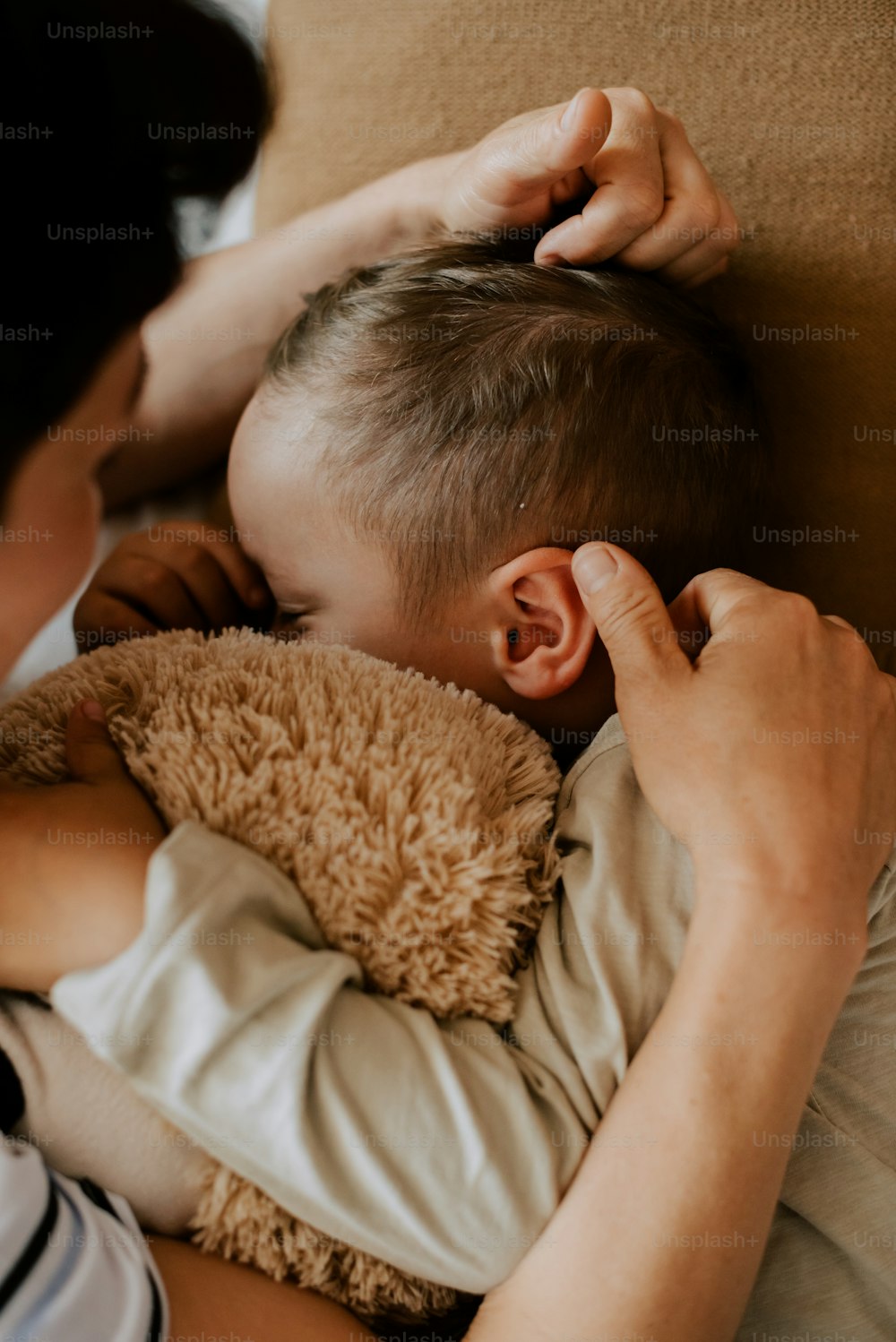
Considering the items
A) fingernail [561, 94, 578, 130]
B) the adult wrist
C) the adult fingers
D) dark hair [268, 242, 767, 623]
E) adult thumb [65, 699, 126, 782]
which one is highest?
fingernail [561, 94, 578, 130]

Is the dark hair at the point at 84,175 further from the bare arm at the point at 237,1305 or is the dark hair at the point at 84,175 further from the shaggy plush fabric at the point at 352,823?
the bare arm at the point at 237,1305

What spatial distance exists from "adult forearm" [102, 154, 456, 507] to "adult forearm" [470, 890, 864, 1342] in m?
0.92

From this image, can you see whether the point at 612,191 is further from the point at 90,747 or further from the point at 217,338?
the point at 90,747

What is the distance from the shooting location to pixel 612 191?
3.14ft

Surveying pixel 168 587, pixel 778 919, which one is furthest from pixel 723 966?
pixel 168 587

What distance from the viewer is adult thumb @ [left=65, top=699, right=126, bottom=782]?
73 cm

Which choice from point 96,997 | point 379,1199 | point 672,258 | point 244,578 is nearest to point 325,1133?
point 379,1199

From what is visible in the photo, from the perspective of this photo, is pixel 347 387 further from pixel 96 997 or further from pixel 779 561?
pixel 96 997

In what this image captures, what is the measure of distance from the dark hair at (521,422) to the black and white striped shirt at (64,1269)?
1.89ft

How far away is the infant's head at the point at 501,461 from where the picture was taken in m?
0.94

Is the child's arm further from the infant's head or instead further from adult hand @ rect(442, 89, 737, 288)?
adult hand @ rect(442, 89, 737, 288)

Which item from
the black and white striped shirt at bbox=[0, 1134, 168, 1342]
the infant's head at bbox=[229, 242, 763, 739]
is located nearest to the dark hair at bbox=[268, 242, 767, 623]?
the infant's head at bbox=[229, 242, 763, 739]

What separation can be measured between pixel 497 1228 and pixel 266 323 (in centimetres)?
107

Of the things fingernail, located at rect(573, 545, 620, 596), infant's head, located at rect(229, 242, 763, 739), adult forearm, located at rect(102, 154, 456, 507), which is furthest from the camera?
adult forearm, located at rect(102, 154, 456, 507)
